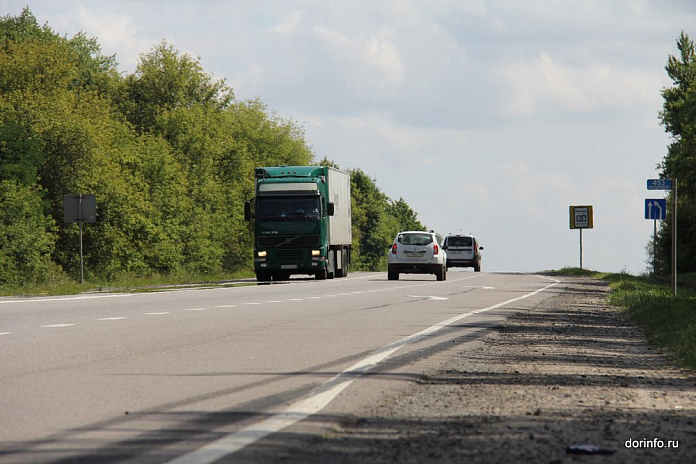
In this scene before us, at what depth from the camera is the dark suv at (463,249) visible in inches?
2311

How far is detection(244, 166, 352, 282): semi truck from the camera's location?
3872 cm

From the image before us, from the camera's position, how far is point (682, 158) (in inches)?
2370

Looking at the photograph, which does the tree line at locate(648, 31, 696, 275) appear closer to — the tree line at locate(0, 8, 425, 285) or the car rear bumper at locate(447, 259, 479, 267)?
the car rear bumper at locate(447, 259, 479, 267)

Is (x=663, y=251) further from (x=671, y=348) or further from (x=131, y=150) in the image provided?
(x=671, y=348)

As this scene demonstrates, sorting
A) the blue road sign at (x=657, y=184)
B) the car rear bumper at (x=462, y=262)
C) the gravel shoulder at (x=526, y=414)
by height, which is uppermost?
the blue road sign at (x=657, y=184)

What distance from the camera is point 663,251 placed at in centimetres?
7381

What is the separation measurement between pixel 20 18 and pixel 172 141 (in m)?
14.6

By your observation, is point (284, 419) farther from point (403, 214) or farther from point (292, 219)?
point (403, 214)

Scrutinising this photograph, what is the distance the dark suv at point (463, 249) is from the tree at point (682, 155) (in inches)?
374

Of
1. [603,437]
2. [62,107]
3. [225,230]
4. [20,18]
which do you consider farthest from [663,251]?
[603,437]

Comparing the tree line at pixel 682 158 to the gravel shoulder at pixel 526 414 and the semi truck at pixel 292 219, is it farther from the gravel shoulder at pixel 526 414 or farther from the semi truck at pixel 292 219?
the gravel shoulder at pixel 526 414

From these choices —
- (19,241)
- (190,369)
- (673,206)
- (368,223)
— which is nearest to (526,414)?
(190,369)

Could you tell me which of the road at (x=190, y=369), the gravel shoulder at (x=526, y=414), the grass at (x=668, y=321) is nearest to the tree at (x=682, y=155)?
the grass at (x=668, y=321)

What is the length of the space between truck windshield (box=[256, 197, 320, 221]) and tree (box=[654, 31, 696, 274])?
18065 mm
